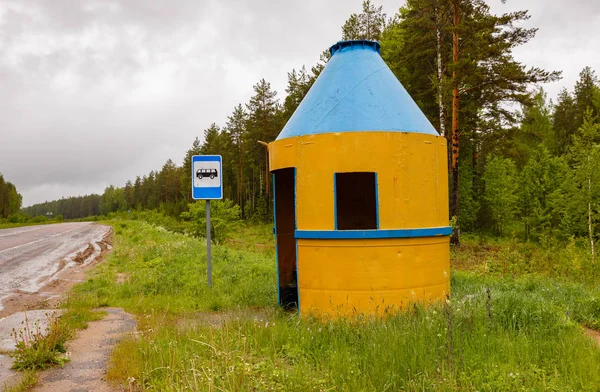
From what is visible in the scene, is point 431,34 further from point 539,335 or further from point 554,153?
point 554,153

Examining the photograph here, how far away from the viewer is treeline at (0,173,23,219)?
273 feet

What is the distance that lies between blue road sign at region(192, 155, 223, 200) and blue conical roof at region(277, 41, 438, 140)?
2691 millimetres

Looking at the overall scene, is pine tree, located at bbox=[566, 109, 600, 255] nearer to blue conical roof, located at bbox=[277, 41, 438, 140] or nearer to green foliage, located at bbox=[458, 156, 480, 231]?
green foliage, located at bbox=[458, 156, 480, 231]

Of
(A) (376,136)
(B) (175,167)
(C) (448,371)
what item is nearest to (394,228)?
(A) (376,136)

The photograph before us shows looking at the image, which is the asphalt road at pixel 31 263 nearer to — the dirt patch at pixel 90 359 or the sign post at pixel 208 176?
the dirt patch at pixel 90 359

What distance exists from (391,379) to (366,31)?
101ft

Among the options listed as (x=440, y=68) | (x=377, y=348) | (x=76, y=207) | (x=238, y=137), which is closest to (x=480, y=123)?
(x=440, y=68)

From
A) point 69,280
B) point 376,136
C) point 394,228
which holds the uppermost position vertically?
point 376,136

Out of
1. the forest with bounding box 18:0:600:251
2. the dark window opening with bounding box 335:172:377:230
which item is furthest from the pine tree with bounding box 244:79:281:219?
the dark window opening with bounding box 335:172:377:230

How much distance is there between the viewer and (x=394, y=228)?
616cm

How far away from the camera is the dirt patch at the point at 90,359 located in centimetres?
449

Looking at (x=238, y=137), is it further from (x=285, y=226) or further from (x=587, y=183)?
(x=285, y=226)

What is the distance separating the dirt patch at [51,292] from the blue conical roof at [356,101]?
5497 mm

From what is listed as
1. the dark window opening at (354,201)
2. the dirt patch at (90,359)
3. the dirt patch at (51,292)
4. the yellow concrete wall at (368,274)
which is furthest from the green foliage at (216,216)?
the yellow concrete wall at (368,274)
